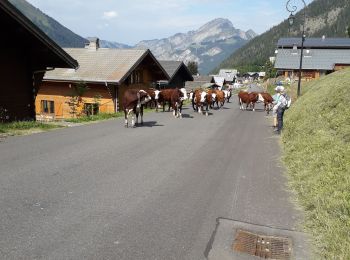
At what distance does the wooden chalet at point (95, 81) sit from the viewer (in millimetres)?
31953

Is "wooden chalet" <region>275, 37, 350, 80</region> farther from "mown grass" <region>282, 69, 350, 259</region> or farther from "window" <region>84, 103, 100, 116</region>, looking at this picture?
"mown grass" <region>282, 69, 350, 259</region>

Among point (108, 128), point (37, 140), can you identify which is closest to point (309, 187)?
point (37, 140)

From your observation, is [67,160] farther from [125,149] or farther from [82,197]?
[82,197]

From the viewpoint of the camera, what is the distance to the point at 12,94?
1850 cm

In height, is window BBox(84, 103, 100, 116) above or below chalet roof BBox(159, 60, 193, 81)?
below

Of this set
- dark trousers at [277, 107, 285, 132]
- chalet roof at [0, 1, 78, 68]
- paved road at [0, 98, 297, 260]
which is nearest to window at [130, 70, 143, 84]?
chalet roof at [0, 1, 78, 68]

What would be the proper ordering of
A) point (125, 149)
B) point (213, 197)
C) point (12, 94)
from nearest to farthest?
1. point (213, 197)
2. point (125, 149)
3. point (12, 94)

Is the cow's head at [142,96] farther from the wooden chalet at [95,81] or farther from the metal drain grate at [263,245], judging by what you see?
the metal drain grate at [263,245]

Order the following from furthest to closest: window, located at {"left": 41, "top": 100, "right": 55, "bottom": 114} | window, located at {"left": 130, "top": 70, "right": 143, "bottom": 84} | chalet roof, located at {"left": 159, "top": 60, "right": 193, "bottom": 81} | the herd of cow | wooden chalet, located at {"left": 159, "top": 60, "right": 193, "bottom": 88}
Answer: wooden chalet, located at {"left": 159, "top": 60, "right": 193, "bottom": 88} < chalet roof, located at {"left": 159, "top": 60, "right": 193, "bottom": 81} < window, located at {"left": 130, "top": 70, "right": 143, "bottom": 84} < window, located at {"left": 41, "top": 100, "right": 55, "bottom": 114} < the herd of cow

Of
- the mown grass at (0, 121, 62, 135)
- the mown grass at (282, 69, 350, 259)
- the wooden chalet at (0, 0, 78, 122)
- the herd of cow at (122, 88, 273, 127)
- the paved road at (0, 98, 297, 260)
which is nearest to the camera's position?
the paved road at (0, 98, 297, 260)

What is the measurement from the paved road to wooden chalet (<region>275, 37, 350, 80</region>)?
68.5 metres

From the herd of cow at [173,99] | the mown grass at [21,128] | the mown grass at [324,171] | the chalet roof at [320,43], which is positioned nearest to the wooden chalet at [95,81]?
the herd of cow at [173,99]

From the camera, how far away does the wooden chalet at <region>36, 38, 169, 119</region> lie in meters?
32.0

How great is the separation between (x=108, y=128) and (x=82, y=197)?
10108mm
